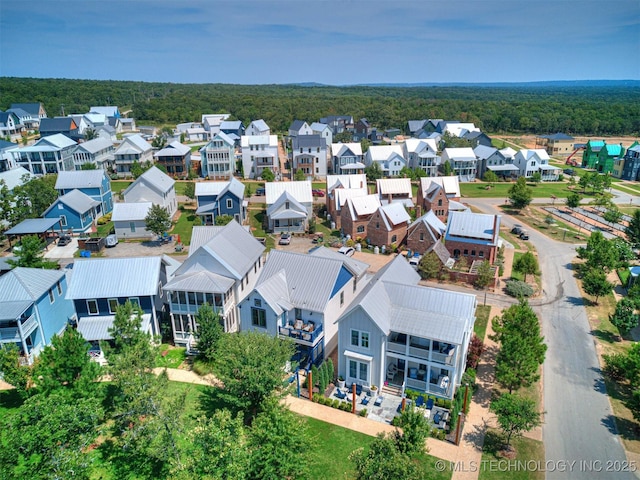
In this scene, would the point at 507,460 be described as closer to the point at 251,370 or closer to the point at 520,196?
the point at 251,370

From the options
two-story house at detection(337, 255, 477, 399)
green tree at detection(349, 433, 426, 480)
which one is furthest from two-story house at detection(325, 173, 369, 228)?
green tree at detection(349, 433, 426, 480)

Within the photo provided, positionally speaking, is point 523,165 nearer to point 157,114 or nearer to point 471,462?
point 471,462

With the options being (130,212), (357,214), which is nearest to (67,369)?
(130,212)

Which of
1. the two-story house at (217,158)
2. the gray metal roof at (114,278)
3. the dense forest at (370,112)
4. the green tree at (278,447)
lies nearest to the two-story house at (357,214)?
the gray metal roof at (114,278)

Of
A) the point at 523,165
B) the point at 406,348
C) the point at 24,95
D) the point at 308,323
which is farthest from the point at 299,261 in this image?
the point at 24,95

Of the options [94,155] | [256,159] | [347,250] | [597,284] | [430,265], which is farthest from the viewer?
[256,159]

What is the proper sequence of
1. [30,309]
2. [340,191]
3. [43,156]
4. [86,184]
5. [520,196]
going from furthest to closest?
[43,156] → [520,196] → [86,184] → [340,191] → [30,309]

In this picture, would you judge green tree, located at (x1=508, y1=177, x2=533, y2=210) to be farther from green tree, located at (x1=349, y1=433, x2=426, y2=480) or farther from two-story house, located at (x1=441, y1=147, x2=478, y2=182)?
green tree, located at (x1=349, y1=433, x2=426, y2=480)
